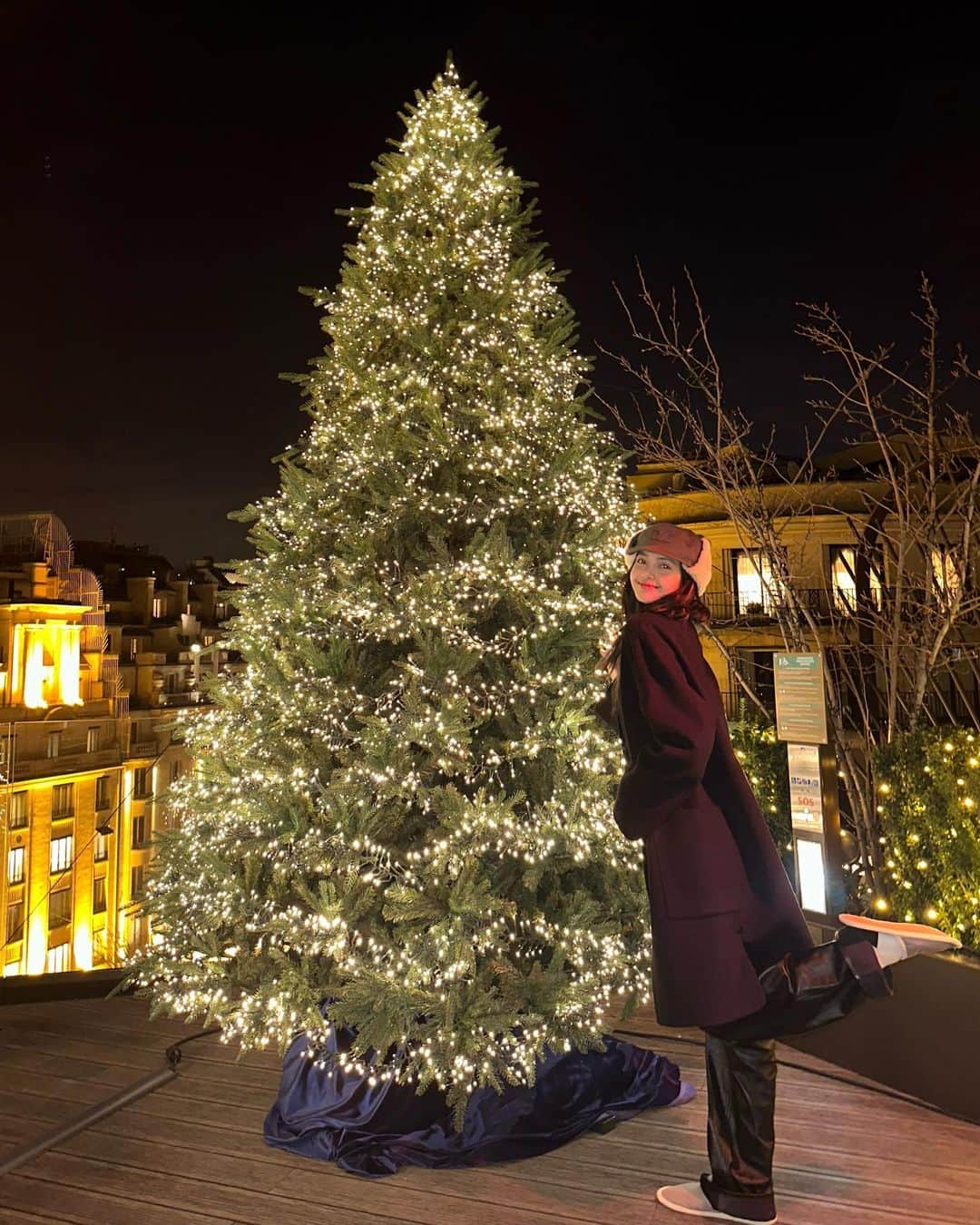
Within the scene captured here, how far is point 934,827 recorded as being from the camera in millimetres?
3691

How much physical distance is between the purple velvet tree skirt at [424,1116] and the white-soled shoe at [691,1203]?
48cm

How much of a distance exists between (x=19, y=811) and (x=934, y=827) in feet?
72.6

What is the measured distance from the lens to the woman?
2.29 meters

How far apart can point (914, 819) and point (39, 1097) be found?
13.4 ft

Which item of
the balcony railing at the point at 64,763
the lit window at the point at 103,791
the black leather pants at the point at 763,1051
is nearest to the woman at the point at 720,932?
the black leather pants at the point at 763,1051

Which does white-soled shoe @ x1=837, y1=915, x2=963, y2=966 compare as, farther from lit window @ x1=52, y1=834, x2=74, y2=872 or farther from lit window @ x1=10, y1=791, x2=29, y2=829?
lit window @ x1=52, y1=834, x2=74, y2=872

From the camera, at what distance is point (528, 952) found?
2.91 metres

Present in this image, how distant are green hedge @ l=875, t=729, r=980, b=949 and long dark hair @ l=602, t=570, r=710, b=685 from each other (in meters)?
1.87

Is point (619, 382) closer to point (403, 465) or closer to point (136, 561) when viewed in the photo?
point (403, 465)

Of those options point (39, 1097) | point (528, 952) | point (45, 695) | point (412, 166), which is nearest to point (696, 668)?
point (528, 952)

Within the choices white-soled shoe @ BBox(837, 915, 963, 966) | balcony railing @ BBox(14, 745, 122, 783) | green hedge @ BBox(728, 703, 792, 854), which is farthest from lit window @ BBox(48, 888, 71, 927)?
white-soled shoe @ BBox(837, 915, 963, 966)

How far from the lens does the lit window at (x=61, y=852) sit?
20922mm

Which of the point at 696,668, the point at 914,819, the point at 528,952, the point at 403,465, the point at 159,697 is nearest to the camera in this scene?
the point at 696,668

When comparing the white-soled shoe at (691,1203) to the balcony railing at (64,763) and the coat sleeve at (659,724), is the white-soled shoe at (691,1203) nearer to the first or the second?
the coat sleeve at (659,724)
